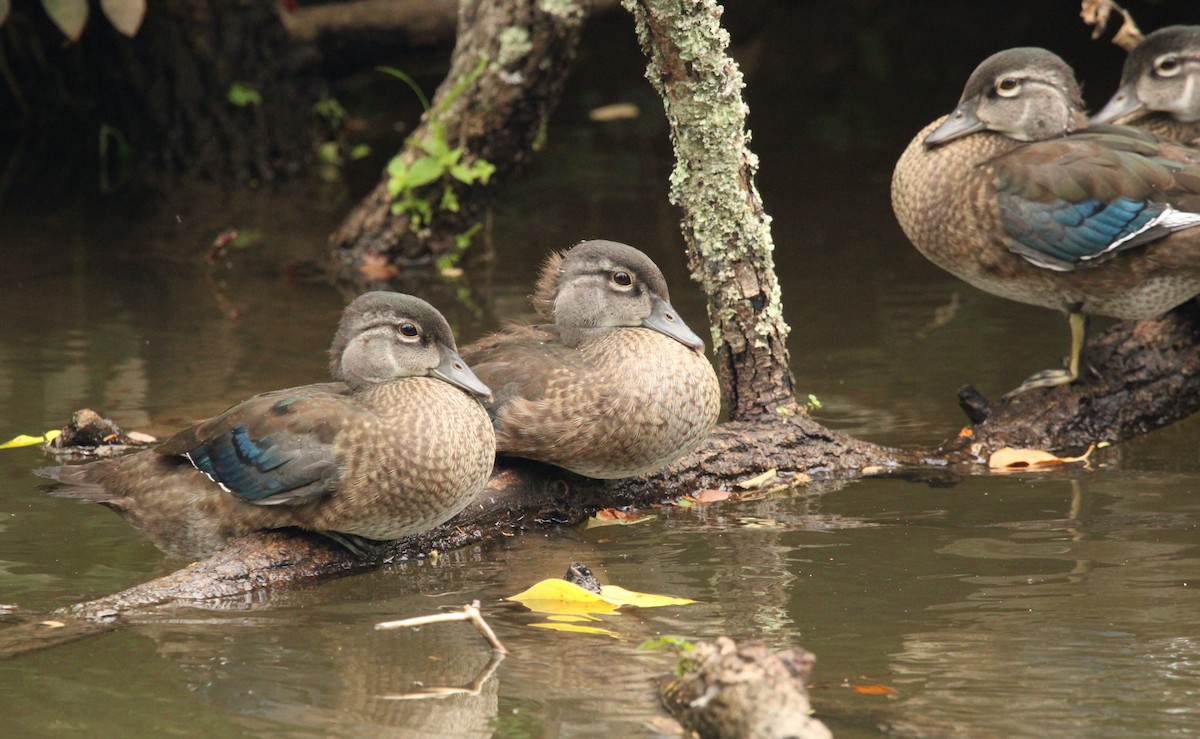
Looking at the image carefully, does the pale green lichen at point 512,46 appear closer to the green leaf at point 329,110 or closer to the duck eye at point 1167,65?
the duck eye at point 1167,65

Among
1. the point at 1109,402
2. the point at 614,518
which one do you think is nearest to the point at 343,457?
the point at 614,518

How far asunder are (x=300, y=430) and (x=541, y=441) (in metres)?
0.86

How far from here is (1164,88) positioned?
21.0 ft

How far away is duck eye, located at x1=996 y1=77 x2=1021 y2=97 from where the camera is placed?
6.17 meters

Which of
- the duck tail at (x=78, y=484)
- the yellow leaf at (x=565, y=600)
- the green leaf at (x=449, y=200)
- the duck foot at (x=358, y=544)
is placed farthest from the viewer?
the green leaf at (x=449, y=200)

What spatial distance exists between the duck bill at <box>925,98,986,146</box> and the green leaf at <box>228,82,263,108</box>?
19.3ft

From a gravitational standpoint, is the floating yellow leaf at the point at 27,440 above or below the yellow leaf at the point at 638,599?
above

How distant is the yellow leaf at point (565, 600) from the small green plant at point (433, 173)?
173 inches

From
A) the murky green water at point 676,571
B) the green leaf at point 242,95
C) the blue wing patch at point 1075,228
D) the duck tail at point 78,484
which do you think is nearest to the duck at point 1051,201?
the blue wing patch at point 1075,228

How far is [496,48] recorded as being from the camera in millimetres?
8188

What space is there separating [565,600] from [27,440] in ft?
9.05

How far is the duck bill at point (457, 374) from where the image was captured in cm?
491

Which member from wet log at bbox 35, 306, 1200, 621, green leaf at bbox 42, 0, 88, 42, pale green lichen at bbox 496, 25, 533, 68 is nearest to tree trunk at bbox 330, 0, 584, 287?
pale green lichen at bbox 496, 25, 533, 68

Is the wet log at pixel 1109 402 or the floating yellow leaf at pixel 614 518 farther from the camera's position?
the wet log at pixel 1109 402
